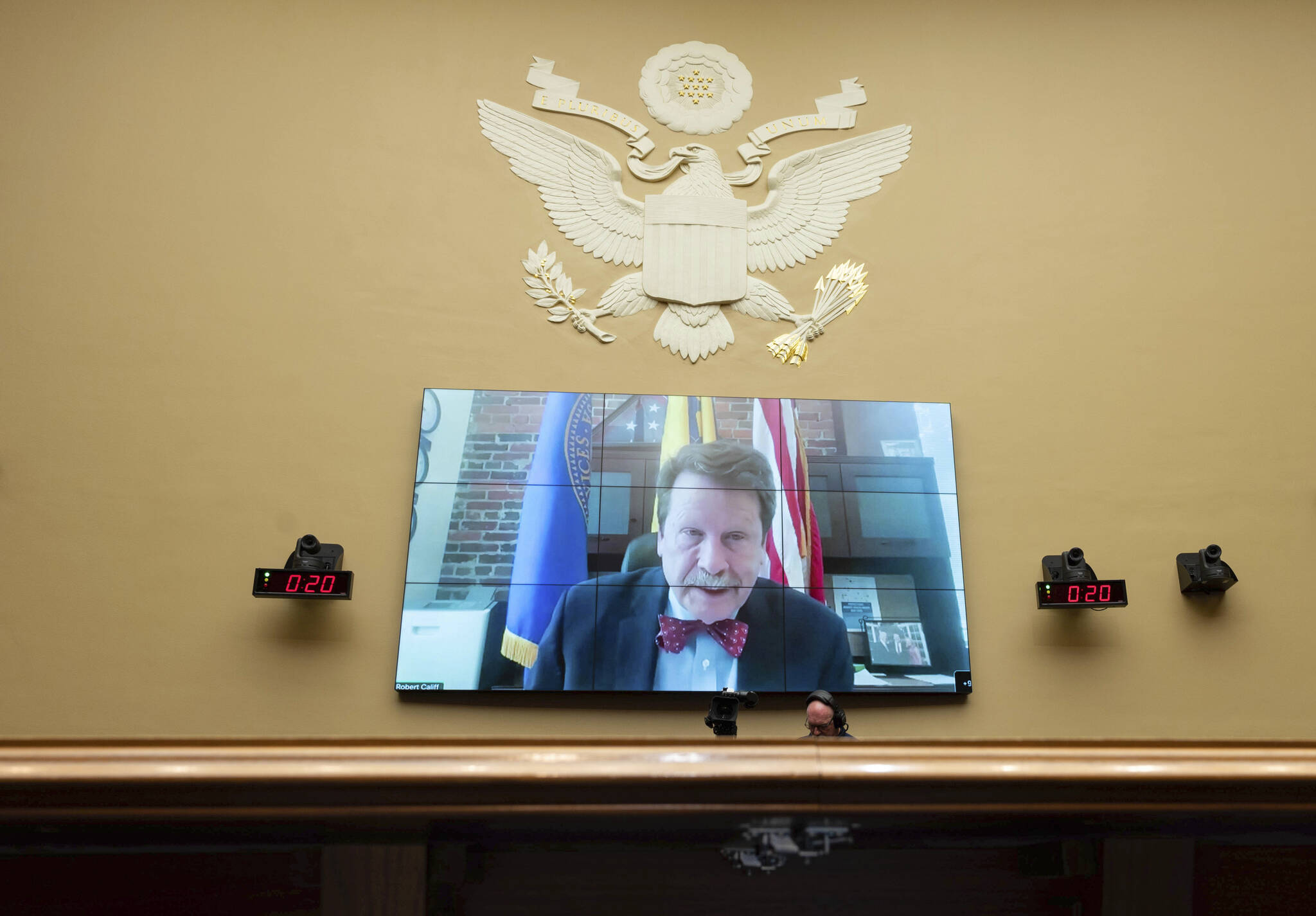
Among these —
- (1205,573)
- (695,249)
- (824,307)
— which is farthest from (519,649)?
(1205,573)

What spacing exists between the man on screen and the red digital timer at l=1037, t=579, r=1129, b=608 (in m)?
1.10

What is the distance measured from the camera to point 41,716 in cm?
446

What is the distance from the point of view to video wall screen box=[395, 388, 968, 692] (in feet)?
15.1

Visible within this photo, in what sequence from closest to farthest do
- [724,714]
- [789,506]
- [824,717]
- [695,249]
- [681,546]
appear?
[724,714] → [824,717] → [681,546] → [789,506] → [695,249]

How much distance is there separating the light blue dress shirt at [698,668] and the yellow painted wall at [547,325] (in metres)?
0.18

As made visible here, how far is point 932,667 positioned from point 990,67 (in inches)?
152

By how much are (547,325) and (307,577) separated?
1892 mm

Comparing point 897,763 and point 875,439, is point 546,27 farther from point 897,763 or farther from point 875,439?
point 897,763

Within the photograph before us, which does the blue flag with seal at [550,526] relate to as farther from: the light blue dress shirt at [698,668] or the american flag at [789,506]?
the american flag at [789,506]

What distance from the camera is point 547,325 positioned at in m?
5.25

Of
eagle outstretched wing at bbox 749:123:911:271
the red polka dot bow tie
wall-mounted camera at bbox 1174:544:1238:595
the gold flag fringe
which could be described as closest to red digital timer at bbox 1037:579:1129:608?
wall-mounted camera at bbox 1174:544:1238:595

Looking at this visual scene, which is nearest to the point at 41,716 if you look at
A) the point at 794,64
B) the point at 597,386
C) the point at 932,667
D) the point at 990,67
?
the point at 597,386

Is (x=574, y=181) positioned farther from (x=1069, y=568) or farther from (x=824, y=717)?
(x=1069, y=568)

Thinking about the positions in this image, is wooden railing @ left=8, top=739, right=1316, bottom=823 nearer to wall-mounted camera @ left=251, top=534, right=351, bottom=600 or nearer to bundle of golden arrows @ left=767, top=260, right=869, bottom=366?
wall-mounted camera @ left=251, top=534, right=351, bottom=600
